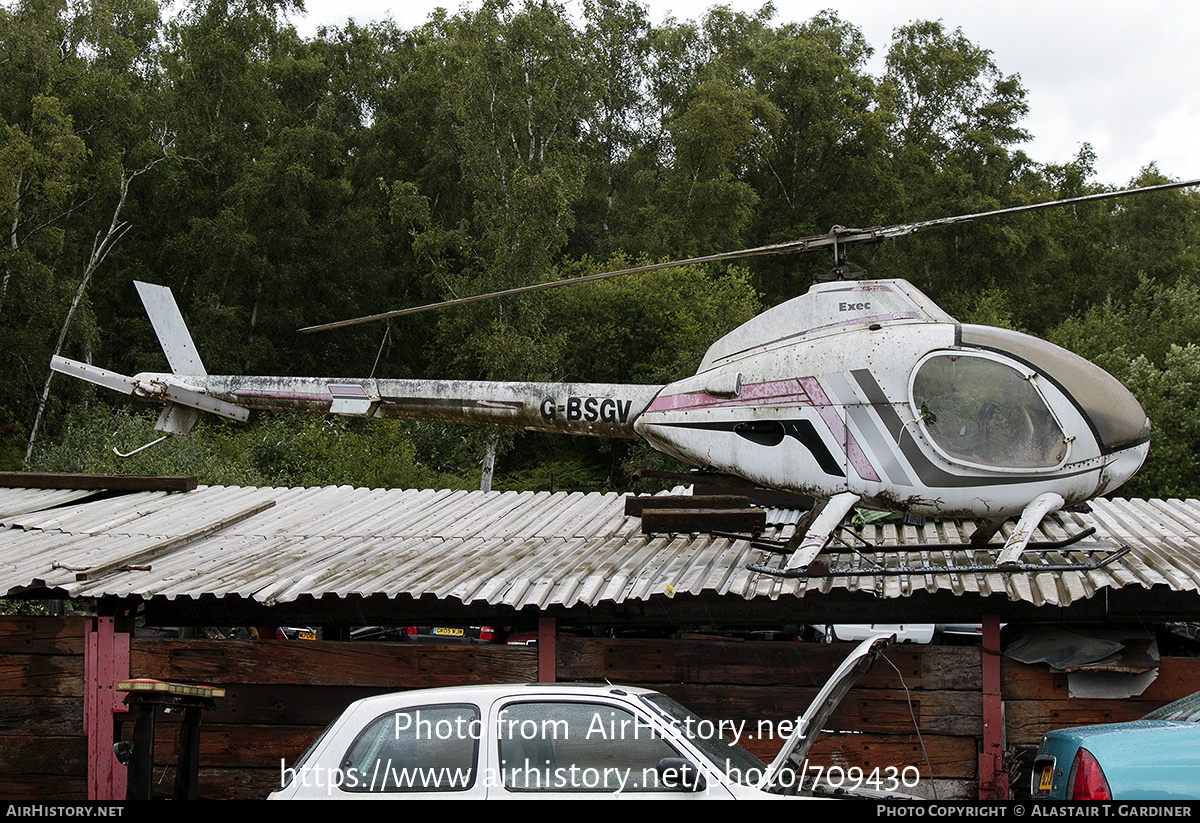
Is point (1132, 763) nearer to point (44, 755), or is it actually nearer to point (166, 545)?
point (166, 545)

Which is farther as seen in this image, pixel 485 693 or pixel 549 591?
pixel 549 591

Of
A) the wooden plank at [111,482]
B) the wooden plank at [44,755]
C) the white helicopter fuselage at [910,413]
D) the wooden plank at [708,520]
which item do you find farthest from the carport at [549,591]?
the wooden plank at [111,482]

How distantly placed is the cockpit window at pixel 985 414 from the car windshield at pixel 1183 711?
7.04ft

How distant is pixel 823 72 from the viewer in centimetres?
4041

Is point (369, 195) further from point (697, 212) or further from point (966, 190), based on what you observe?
point (966, 190)

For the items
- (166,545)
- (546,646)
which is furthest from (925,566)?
(166,545)

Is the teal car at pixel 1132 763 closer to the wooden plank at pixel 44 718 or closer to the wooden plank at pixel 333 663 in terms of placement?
the wooden plank at pixel 333 663

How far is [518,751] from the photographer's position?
4.84m

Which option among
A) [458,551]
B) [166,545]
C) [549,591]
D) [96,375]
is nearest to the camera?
[549,591]

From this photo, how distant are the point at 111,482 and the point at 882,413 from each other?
30.5ft

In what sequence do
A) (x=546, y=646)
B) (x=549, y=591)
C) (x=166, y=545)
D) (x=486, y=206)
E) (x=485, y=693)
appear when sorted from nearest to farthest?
(x=485, y=693) → (x=549, y=591) → (x=546, y=646) → (x=166, y=545) → (x=486, y=206)

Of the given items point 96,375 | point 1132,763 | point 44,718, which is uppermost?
point 96,375

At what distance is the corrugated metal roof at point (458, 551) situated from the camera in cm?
757

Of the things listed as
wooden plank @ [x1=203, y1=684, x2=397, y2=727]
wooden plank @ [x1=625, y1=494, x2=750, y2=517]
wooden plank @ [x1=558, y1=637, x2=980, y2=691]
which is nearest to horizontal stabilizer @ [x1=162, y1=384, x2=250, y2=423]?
wooden plank @ [x1=203, y1=684, x2=397, y2=727]
